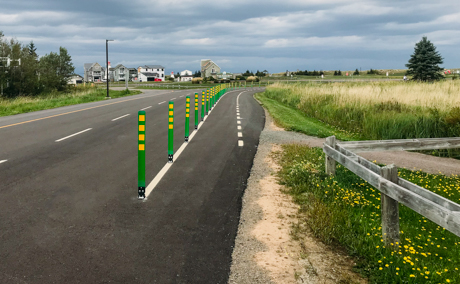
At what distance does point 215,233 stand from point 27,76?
52.5 metres

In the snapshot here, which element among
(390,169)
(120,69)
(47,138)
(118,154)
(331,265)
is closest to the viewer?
(331,265)

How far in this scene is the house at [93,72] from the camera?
14462cm

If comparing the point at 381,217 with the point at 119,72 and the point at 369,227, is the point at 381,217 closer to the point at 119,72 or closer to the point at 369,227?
the point at 369,227

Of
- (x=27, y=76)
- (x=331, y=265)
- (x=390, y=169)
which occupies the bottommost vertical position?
(x=331, y=265)

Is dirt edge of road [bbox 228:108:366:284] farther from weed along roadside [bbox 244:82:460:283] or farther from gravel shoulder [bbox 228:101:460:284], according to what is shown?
weed along roadside [bbox 244:82:460:283]

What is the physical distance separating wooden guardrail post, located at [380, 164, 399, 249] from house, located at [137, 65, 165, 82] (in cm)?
14816

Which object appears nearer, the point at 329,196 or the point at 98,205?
the point at 98,205

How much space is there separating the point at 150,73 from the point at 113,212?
14908 centimetres

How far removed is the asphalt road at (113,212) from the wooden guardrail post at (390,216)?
6.40ft

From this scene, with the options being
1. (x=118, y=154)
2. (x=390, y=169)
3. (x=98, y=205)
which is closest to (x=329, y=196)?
(x=390, y=169)

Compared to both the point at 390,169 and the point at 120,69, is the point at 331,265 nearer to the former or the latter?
Result: the point at 390,169

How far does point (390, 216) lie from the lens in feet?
15.4

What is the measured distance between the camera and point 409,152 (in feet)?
41.3

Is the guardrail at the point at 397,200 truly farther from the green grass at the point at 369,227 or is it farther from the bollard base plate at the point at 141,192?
the bollard base plate at the point at 141,192
